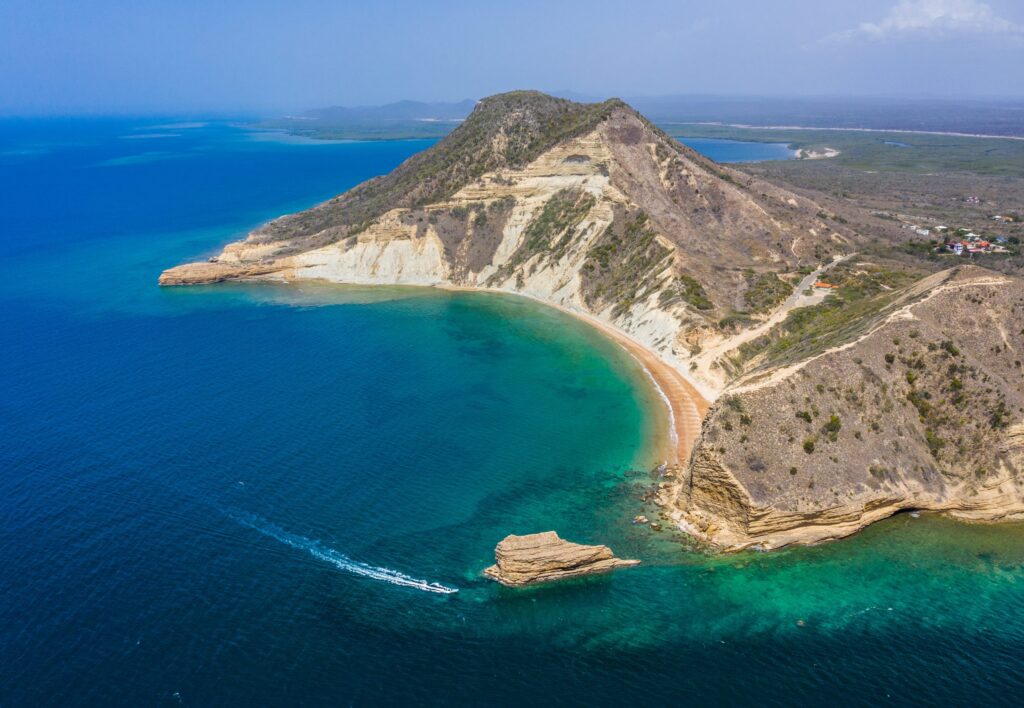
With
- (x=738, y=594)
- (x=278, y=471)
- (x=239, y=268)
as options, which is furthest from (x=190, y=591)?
(x=239, y=268)

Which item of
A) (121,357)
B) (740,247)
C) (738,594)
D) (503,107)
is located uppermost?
(503,107)

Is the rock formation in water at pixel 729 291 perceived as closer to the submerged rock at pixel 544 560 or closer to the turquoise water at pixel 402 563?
the turquoise water at pixel 402 563

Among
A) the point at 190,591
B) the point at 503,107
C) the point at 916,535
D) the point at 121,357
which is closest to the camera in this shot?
the point at 190,591

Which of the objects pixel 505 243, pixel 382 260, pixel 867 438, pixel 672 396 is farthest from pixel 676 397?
pixel 382 260

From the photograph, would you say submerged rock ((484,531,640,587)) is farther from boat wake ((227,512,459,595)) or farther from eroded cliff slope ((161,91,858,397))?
eroded cliff slope ((161,91,858,397))

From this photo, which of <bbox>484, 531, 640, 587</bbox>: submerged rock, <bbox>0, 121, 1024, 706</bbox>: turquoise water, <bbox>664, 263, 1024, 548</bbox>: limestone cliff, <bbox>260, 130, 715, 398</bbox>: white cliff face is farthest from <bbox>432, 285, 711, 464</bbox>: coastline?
<bbox>260, 130, 715, 398</bbox>: white cliff face

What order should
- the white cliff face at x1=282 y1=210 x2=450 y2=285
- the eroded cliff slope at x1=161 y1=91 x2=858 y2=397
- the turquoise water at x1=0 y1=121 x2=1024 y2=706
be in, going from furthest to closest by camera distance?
the white cliff face at x1=282 y1=210 x2=450 y2=285, the eroded cliff slope at x1=161 y1=91 x2=858 y2=397, the turquoise water at x1=0 y1=121 x2=1024 y2=706

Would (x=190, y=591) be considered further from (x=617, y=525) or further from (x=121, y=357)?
(x=121, y=357)

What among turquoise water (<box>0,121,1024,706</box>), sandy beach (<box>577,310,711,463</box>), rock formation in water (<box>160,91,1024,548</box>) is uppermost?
rock formation in water (<box>160,91,1024,548</box>)
